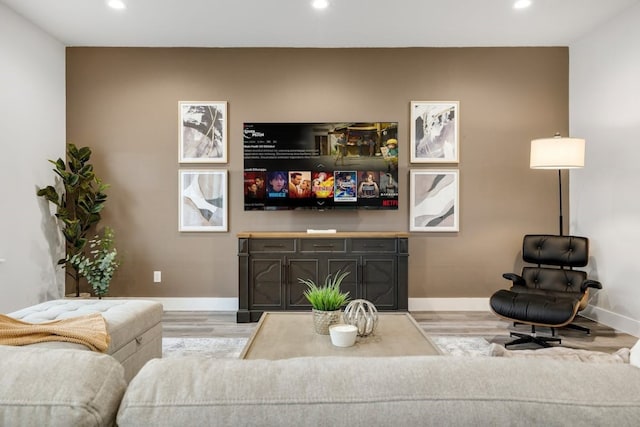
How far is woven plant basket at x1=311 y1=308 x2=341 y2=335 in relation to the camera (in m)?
2.28

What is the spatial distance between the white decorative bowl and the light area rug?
1382mm

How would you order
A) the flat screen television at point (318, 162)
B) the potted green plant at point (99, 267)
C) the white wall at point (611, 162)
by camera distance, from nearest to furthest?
the white wall at point (611, 162) < the potted green plant at point (99, 267) < the flat screen television at point (318, 162)

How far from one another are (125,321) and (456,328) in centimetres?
299

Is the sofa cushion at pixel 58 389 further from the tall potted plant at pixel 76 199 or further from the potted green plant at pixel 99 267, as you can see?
the tall potted plant at pixel 76 199

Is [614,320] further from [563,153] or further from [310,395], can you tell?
[310,395]

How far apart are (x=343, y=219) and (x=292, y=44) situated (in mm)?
2036

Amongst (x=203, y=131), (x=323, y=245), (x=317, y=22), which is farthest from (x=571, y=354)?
(x=203, y=131)

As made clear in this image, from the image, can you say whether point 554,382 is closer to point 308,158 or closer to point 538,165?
point 538,165

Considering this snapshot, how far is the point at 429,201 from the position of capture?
4.62 meters

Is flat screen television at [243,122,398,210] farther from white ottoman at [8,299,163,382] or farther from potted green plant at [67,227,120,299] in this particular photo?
white ottoman at [8,299,163,382]

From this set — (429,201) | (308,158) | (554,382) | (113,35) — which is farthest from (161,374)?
(113,35)

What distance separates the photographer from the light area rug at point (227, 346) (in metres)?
3.25

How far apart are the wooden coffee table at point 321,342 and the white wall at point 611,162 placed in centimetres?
265

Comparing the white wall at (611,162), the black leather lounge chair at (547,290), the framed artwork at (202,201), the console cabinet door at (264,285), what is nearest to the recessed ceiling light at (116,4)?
the framed artwork at (202,201)
